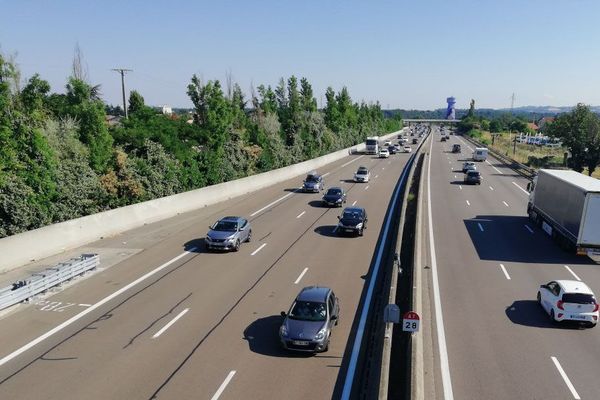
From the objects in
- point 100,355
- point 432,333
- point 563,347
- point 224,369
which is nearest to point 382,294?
point 432,333

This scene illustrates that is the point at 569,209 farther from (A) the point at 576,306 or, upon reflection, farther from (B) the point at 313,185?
(B) the point at 313,185

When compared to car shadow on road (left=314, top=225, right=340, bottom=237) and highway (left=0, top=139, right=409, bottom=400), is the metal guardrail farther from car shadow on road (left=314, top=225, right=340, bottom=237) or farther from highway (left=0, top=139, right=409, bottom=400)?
car shadow on road (left=314, top=225, right=340, bottom=237)

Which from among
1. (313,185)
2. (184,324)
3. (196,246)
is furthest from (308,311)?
(313,185)

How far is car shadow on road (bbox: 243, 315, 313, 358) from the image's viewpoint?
1349cm

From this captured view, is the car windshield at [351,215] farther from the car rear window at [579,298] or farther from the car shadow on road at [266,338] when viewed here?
the car rear window at [579,298]

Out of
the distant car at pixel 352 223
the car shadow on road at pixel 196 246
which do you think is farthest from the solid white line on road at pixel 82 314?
the distant car at pixel 352 223

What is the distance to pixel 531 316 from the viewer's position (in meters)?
16.5

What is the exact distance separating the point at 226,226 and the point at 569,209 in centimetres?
1714

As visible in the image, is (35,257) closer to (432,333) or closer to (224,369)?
(224,369)

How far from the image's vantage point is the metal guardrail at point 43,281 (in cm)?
1634

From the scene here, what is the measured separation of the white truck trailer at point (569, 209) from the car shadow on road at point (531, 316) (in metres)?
6.91

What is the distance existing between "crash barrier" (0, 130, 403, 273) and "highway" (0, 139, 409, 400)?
1.00 meters

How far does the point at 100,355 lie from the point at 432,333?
9.71m

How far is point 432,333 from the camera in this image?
49.1ft
